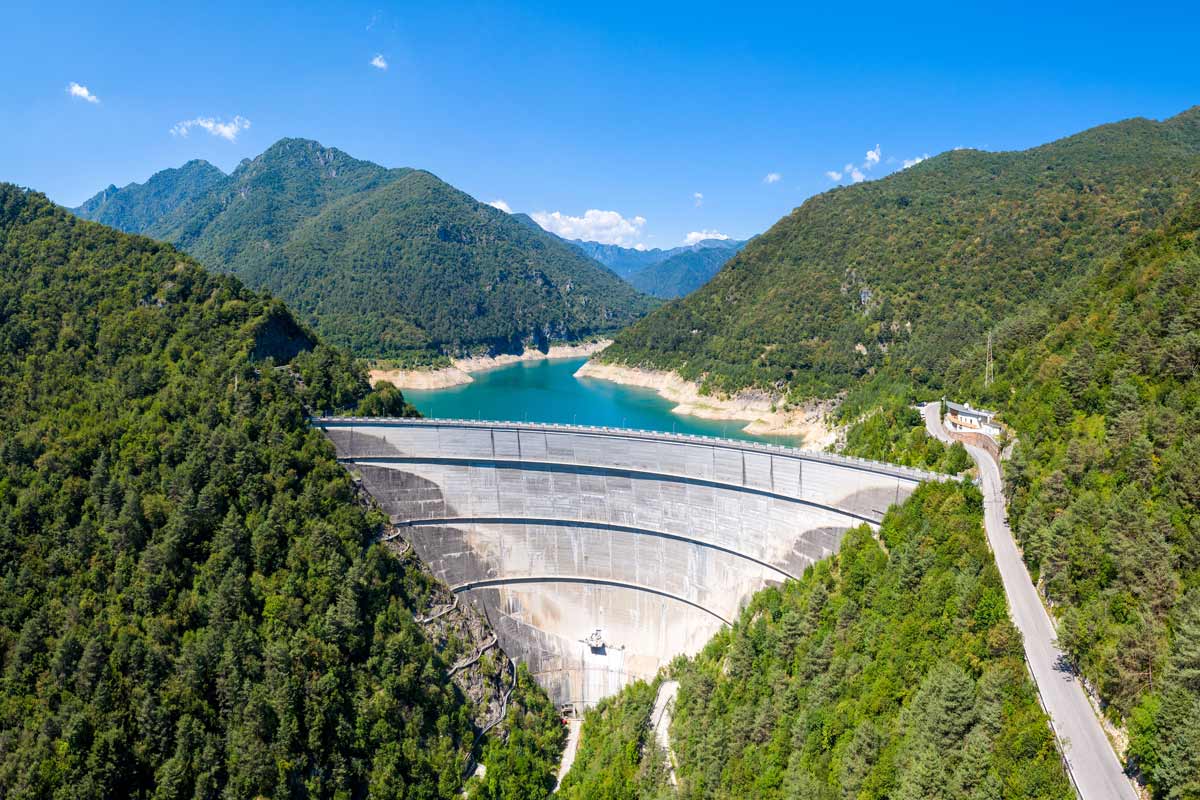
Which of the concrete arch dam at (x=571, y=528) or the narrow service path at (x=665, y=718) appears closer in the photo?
the narrow service path at (x=665, y=718)

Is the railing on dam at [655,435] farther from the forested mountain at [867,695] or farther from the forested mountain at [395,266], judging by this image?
the forested mountain at [395,266]

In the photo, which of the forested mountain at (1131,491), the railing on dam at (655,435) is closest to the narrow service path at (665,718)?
the railing on dam at (655,435)

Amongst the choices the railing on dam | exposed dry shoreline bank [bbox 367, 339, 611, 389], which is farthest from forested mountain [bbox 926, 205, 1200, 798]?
exposed dry shoreline bank [bbox 367, 339, 611, 389]

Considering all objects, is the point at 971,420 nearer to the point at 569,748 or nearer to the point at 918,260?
the point at 569,748

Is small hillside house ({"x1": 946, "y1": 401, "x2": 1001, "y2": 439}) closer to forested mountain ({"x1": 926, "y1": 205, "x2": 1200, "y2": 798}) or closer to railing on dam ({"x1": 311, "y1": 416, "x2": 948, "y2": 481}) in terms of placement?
forested mountain ({"x1": 926, "y1": 205, "x2": 1200, "y2": 798})

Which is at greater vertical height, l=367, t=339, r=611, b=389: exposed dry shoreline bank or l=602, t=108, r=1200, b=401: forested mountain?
l=602, t=108, r=1200, b=401: forested mountain
